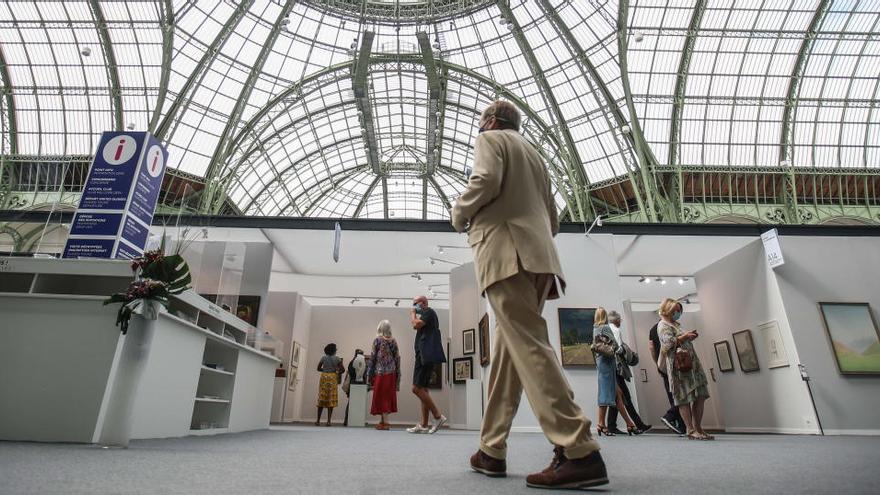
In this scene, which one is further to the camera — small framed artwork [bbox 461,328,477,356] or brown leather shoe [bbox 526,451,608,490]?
small framed artwork [bbox 461,328,477,356]

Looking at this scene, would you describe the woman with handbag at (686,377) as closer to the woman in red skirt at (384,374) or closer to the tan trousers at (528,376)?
the tan trousers at (528,376)

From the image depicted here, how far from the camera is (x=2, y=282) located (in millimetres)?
4625

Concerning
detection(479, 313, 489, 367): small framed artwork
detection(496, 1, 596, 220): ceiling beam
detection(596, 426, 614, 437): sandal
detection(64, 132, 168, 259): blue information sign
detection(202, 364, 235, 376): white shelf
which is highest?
detection(496, 1, 596, 220): ceiling beam

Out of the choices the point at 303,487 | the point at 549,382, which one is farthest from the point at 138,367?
the point at 549,382

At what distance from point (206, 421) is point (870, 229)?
510 inches

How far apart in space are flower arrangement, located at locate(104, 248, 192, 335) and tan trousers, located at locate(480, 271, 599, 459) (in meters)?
3.10

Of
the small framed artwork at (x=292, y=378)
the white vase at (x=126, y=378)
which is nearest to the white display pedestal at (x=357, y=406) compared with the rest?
the small framed artwork at (x=292, y=378)

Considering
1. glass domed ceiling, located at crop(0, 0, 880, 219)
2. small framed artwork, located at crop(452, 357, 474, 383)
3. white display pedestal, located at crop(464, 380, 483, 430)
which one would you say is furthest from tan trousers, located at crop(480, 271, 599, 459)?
glass domed ceiling, located at crop(0, 0, 880, 219)

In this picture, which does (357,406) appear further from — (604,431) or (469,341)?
(604,431)

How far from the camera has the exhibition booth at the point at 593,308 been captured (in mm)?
5512

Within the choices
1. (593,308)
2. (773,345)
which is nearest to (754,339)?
(773,345)

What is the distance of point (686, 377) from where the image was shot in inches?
241

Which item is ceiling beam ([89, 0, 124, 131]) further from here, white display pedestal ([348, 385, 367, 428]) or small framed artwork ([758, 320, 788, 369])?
small framed artwork ([758, 320, 788, 369])

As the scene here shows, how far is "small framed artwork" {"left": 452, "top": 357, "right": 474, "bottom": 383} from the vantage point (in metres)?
12.5
